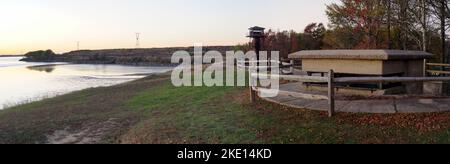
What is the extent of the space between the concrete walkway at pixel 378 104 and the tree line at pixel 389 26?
8386 millimetres

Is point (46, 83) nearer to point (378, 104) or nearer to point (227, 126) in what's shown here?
point (227, 126)

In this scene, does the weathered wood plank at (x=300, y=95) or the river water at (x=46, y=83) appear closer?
the weathered wood plank at (x=300, y=95)

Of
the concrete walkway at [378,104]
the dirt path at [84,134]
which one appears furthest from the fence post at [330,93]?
the dirt path at [84,134]

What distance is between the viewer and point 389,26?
1015 inches

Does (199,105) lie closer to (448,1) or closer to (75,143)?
(75,143)

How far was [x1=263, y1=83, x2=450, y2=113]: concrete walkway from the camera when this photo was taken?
27.8 ft

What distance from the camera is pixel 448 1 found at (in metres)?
17.9

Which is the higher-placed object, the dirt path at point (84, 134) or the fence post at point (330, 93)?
the fence post at point (330, 93)

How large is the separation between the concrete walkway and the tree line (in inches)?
330

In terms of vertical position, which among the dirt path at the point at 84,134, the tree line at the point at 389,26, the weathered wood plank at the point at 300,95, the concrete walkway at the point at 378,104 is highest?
the tree line at the point at 389,26

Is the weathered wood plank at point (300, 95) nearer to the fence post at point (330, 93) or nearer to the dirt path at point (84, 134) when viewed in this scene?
the fence post at point (330, 93)

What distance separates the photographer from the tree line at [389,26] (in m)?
20.6
